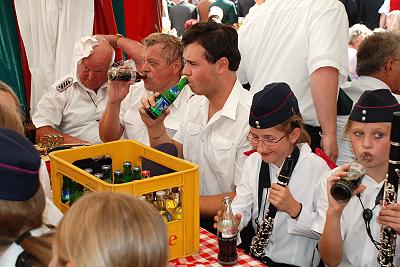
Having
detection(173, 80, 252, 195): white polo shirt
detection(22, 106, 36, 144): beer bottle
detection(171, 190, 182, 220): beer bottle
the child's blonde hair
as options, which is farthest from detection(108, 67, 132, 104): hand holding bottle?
the child's blonde hair

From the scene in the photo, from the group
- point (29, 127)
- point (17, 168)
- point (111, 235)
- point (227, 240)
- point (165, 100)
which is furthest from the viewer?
point (29, 127)

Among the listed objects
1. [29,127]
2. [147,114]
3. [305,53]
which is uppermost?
[305,53]

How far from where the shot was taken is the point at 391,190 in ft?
5.54

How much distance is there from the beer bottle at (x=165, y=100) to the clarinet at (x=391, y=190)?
1084 millimetres

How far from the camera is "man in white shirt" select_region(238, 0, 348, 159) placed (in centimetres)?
267

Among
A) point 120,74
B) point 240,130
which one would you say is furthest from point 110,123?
point 240,130

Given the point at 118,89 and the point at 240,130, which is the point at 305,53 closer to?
the point at 240,130

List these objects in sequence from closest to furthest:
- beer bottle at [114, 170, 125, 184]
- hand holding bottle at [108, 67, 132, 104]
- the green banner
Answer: beer bottle at [114, 170, 125, 184], hand holding bottle at [108, 67, 132, 104], the green banner

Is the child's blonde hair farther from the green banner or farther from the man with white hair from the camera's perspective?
the green banner

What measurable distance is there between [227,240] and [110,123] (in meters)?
1.45

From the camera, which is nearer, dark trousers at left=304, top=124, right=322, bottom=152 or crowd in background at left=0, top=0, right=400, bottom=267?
crowd in background at left=0, top=0, right=400, bottom=267

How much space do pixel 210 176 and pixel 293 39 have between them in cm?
84

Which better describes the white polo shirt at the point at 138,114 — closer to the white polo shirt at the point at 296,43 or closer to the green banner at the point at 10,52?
the white polo shirt at the point at 296,43

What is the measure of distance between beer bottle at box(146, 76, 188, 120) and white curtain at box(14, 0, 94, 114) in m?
1.54
